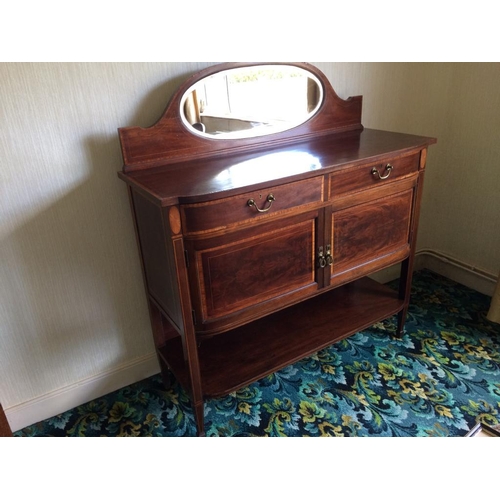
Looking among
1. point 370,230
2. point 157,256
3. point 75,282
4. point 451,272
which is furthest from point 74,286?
point 451,272

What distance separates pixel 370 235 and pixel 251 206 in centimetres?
59

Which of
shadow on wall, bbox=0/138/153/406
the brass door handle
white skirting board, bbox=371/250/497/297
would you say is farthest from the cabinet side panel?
white skirting board, bbox=371/250/497/297

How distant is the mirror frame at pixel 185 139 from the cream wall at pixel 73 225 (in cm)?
8

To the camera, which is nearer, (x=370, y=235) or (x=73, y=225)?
(x=73, y=225)

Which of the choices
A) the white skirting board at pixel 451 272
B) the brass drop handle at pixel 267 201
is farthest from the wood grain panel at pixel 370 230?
the white skirting board at pixel 451 272

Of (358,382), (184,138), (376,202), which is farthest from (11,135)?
(358,382)

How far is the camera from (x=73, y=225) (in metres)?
1.48

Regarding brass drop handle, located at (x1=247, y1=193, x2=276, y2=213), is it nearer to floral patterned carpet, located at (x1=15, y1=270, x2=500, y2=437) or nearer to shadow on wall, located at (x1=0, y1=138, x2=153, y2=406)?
shadow on wall, located at (x1=0, y1=138, x2=153, y2=406)

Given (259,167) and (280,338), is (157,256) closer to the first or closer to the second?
(259,167)

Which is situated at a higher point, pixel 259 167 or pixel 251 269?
pixel 259 167

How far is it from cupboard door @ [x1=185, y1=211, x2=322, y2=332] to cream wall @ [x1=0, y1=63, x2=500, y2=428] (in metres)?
0.46

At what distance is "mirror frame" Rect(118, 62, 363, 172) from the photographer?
4.65 feet

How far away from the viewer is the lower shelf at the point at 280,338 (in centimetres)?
156
